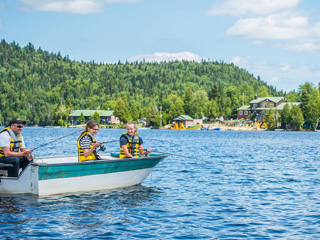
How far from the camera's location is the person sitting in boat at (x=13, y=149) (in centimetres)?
1700

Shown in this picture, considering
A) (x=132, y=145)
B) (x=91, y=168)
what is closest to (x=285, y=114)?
(x=132, y=145)

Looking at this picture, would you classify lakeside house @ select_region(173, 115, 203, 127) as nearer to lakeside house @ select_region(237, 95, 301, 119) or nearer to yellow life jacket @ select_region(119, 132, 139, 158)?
lakeside house @ select_region(237, 95, 301, 119)

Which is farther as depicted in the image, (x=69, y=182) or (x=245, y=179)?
(x=245, y=179)

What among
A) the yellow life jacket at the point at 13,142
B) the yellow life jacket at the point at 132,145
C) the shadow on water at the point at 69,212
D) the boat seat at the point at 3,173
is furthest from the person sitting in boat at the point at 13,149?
the yellow life jacket at the point at 132,145

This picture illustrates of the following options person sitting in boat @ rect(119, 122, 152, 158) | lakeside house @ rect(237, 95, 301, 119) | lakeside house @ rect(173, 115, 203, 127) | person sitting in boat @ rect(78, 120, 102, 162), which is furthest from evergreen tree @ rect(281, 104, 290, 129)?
person sitting in boat @ rect(78, 120, 102, 162)

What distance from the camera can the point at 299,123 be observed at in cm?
15312

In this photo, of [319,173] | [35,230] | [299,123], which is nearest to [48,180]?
[35,230]

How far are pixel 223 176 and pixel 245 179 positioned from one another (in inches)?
67.2

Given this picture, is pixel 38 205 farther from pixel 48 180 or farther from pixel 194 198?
pixel 194 198

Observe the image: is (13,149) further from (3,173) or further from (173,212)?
(173,212)

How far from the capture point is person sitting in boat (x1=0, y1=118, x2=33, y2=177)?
1700cm

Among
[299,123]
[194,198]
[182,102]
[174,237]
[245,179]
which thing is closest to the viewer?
[174,237]

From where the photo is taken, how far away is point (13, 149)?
1747 centimetres

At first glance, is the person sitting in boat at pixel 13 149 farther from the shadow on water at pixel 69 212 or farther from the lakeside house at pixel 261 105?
the lakeside house at pixel 261 105
